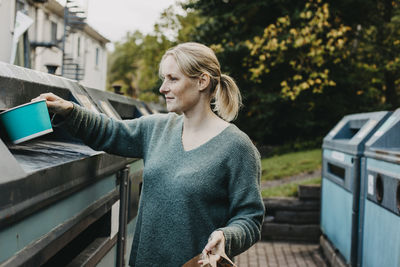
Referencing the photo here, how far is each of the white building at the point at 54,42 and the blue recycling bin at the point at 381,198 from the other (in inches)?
139

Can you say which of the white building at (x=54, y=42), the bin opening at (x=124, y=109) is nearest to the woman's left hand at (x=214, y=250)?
the bin opening at (x=124, y=109)

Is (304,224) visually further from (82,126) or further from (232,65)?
(232,65)

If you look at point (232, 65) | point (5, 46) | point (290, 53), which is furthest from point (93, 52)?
point (290, 53)

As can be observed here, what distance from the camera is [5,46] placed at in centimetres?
1386

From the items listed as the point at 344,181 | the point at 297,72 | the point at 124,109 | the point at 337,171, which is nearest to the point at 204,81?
the point at 124,109

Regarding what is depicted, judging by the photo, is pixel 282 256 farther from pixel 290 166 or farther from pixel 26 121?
pixel 26 121

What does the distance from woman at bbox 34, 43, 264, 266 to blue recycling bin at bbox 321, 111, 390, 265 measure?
7.74 ft

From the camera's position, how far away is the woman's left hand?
1.50 m

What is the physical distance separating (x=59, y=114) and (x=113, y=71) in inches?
2153

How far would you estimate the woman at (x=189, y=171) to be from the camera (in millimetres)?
1830

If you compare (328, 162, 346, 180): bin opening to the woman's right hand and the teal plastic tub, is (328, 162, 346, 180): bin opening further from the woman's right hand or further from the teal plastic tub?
the teal plastic tub

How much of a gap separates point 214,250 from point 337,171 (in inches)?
147

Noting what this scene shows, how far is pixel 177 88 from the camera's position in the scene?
1947 millimetres

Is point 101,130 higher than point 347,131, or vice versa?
point 347,131
